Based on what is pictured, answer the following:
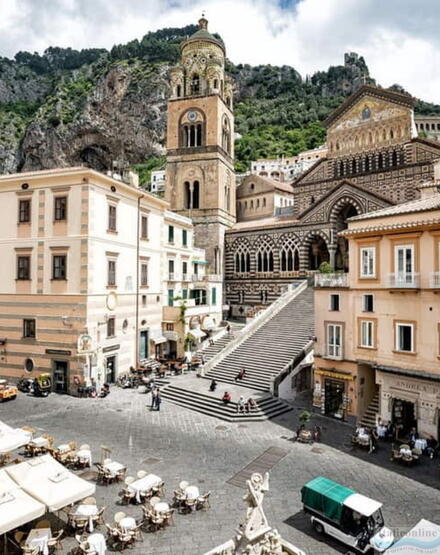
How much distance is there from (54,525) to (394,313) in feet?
51.7

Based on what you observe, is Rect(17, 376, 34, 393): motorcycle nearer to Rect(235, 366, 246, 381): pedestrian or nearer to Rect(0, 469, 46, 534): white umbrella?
Rect(235, 366, 246, 381): pedestrian

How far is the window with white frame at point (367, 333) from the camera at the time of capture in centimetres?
2000

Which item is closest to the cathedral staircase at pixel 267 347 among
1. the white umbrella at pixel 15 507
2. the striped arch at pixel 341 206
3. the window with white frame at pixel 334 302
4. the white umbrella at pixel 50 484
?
the window with white frame at pixel 334 302

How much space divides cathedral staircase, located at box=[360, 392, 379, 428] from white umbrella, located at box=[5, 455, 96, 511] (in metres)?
14.0

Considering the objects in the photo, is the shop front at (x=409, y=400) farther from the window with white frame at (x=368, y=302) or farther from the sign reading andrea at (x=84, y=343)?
the sign reading andrea at (x=84, y=343)

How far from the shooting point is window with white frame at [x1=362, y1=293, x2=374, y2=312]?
20033mm

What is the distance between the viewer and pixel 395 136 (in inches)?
1512

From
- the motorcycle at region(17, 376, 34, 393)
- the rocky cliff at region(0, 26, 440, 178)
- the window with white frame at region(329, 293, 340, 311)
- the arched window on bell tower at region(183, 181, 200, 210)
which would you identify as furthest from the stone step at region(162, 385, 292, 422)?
the rocky cliff at region(0, 26, 440, 178)

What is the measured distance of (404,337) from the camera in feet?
61.3

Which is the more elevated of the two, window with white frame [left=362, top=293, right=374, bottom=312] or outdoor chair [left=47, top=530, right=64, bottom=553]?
window with white frame [left=362, top=293, right=374, bottom=312]

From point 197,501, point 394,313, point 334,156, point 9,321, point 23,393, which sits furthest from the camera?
point 334,156

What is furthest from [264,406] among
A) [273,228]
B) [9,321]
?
[273,228]

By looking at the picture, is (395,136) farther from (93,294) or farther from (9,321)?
(9,321)

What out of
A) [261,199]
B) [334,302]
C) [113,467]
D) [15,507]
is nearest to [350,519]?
[113,467]
